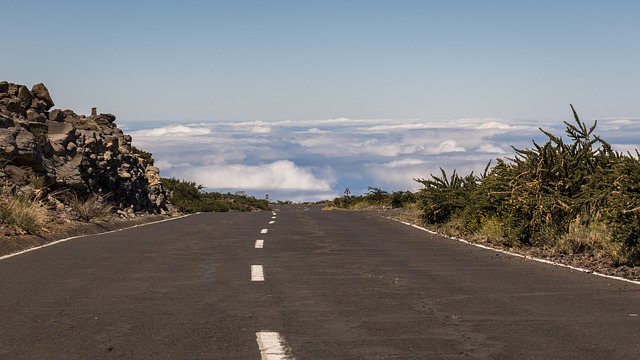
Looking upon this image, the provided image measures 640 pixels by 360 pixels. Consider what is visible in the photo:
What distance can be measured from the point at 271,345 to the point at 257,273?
586cm

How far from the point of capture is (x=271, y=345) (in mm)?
7383

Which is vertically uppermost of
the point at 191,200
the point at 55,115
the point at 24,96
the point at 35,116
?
the point at 24,96

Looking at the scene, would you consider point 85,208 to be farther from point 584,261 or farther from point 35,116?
point 584,261

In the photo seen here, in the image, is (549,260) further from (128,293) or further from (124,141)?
(124,141)

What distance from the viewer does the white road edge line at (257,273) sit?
Result: 12547 millimetres

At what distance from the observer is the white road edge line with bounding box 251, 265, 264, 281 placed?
41.2 feet

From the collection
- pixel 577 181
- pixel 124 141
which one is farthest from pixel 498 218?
pixel 124 141

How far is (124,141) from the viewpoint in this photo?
47031 millimetres

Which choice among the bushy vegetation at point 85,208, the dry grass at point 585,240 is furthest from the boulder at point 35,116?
the dry grass at point 585,240

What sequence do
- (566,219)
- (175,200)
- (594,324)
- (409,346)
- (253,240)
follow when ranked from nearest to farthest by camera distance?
1. (409,346)
2. (594,324)
3. (566,219)
4. (253,240)
5. (175,200)

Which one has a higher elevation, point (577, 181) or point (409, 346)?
point (577, 181)

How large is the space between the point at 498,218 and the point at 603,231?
15.8ft

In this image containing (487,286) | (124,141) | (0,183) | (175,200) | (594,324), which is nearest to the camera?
(594,324)

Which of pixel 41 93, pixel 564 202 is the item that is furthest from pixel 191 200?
pixel 564 202
